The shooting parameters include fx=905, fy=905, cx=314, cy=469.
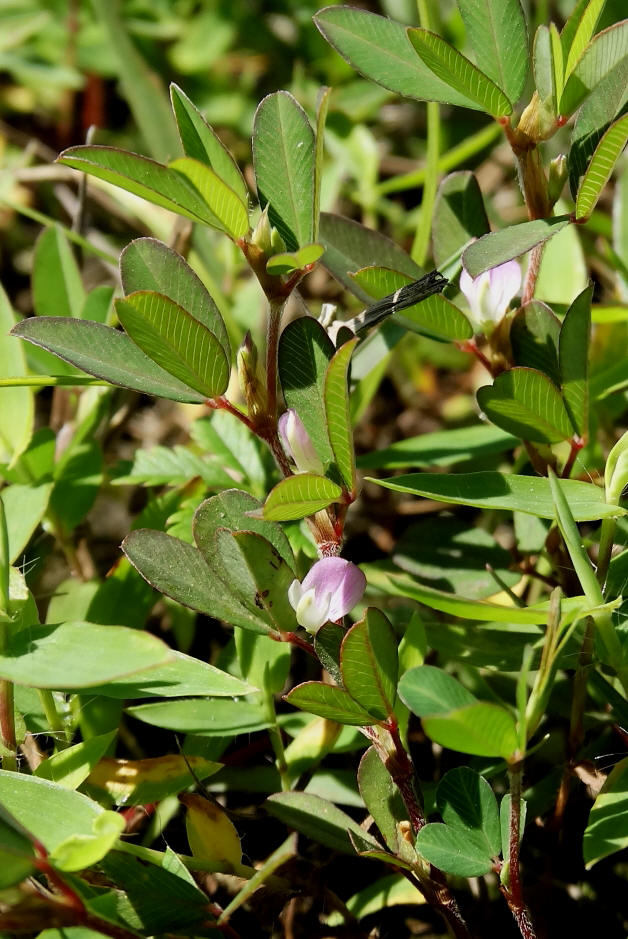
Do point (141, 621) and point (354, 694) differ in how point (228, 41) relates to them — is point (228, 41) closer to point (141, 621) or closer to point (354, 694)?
point (141, 621)

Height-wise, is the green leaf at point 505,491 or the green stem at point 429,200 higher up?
the green stem at point 429,200

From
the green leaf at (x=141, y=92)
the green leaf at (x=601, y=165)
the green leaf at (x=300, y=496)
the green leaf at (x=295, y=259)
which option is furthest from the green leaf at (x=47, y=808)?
the green leaf at (x=141, y=92)

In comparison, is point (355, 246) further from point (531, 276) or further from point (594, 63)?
point (594, 63)

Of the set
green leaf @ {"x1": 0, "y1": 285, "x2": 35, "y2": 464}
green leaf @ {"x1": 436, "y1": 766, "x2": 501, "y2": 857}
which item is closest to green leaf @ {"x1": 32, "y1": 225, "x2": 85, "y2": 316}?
green leaf @ {"x1": 0, "y1": 285, "x2": 35, "y2": 464}

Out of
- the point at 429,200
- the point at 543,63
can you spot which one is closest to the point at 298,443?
the point at 543,63

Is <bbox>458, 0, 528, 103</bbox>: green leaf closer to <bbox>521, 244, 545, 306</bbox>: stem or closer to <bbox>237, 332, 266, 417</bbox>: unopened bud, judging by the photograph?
<bbox>521, 244, 545, 306</bbox>: stem

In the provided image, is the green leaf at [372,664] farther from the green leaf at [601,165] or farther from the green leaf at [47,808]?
the green leaf at [601,165]
